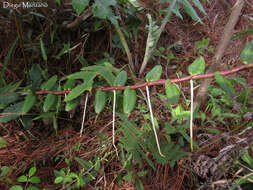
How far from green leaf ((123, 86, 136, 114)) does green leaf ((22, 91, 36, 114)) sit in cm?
40

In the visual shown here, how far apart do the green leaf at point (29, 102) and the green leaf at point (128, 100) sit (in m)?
0.40

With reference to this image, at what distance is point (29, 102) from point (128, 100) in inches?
16.6

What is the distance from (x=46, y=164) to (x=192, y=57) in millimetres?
1275

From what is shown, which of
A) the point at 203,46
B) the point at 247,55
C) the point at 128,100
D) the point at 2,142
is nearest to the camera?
the point at 247,55

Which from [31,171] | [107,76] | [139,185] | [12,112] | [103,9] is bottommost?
[139,185]

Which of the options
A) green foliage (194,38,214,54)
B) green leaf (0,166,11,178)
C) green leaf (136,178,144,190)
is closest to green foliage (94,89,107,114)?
green leaf (136,178,144,190)

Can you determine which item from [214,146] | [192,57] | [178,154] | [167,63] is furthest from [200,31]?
[178,154]

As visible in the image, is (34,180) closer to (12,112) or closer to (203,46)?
(12,112)

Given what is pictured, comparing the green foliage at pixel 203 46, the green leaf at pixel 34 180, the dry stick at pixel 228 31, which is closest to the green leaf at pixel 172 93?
the dry stick at pixel 228 31

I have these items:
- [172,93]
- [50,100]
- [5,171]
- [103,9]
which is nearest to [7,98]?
[50,100]

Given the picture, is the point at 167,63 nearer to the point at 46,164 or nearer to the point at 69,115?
the point at 69,115

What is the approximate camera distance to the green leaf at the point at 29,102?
0.70m

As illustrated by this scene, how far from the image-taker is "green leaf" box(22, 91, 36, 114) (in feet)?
2.30

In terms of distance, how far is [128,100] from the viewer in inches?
23.2
